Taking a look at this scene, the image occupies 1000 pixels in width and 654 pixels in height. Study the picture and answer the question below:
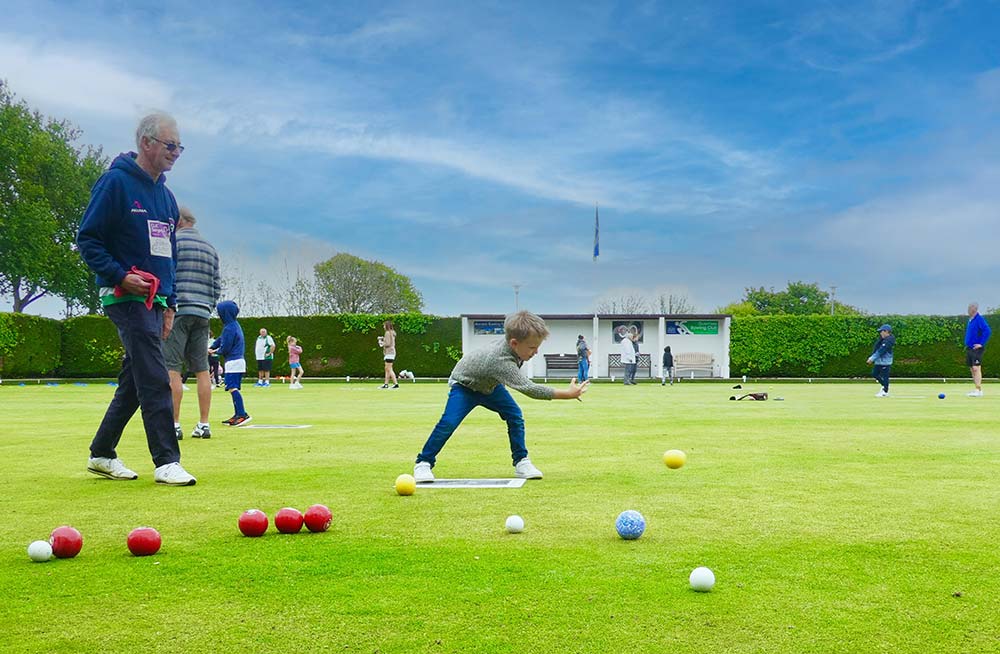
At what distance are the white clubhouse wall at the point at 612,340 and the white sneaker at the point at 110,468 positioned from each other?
38.1 metres

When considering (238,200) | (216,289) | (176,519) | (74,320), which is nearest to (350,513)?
(176,519)

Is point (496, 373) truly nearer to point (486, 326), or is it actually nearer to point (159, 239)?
point (159, 239)

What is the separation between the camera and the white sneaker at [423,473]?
6.32m

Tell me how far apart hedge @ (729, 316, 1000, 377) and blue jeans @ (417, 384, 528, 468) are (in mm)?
38692

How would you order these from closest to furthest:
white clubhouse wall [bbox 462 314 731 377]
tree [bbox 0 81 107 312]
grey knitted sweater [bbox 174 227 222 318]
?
grey knitted sweater [bbox 174 227 222 318], white clubhouse wall [bbox 462 314 731 377], tree [bbox 0 81 107 312]

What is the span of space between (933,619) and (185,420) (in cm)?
1198

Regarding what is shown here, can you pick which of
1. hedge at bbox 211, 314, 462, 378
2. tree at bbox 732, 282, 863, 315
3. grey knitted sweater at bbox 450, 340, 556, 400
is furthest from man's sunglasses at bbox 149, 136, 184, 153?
tree at bbox 732, 282, 863, 315

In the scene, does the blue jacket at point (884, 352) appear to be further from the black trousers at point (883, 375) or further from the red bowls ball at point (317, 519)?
the red bowls ball at point (317, 519)

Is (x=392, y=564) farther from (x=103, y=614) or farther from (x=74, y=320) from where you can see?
(x=74, y=320)

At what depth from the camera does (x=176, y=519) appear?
4902mm

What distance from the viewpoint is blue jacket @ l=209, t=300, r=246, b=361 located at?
11.8 metres

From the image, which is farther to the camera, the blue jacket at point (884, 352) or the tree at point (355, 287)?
the tree at point (355, 287)

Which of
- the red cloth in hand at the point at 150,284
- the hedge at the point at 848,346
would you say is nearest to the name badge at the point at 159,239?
the red cloth in hand at the point at 150,284

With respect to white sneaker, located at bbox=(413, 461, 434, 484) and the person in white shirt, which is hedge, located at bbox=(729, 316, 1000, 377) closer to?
the person in white shirt
